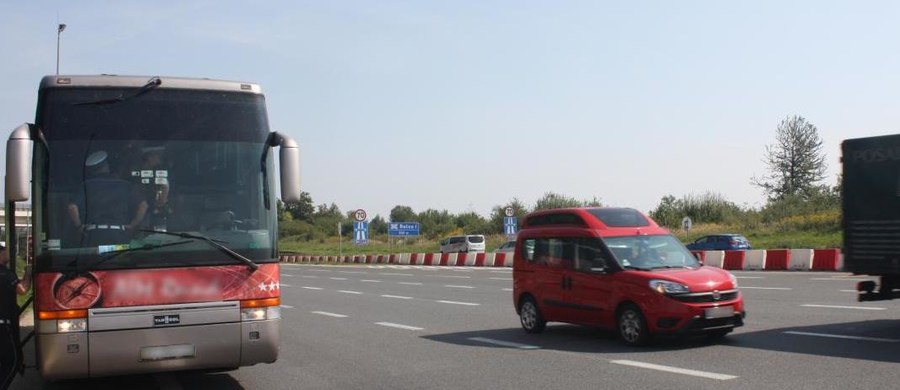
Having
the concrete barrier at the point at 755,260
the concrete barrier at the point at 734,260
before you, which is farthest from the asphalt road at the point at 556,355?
the concrete barrier at the point at 734,260

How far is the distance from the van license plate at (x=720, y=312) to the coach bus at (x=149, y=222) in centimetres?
575

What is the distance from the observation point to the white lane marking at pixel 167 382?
9070 mm

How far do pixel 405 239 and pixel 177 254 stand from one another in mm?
81827

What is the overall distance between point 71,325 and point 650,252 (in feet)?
25.1

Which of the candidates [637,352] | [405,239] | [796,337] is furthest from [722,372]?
[405,239]

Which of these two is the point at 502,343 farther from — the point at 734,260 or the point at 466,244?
the point at 466,244

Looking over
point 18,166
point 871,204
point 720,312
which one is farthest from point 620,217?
point 18,166

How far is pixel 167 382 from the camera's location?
Result: 941 centimetres

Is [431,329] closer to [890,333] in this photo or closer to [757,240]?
[890,333]

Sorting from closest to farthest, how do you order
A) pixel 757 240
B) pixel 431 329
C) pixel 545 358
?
1. pixel 545 358
2. pixel 431 329
3. pixel 757 240

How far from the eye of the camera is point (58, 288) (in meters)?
7.24

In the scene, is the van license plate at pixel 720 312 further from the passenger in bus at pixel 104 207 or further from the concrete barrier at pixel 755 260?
the concrete barrier at pixel 755 260

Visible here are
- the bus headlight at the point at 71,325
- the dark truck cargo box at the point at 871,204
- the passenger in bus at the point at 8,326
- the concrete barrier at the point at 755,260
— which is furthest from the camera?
the concrete barrier at the point at 755,260

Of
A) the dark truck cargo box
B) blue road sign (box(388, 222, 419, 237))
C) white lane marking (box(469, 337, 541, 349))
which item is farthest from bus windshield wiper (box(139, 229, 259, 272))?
blue road sign (box(388, 222, 419, 237))
